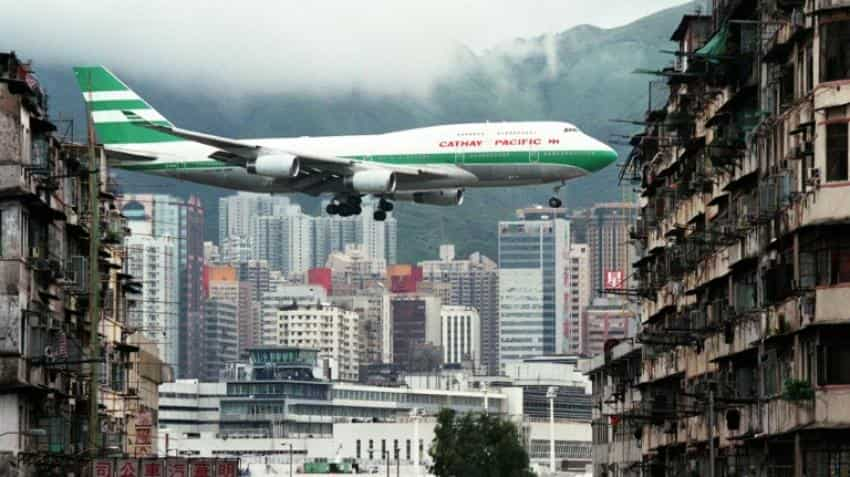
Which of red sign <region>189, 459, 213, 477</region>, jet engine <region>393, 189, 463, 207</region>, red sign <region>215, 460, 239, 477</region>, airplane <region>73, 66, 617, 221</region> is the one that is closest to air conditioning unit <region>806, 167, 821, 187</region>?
red sign <region>215, 460, 239, 477</region>

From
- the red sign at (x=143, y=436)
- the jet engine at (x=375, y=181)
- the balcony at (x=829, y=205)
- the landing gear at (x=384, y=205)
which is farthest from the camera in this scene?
the landing gear at (x=384, y=205)

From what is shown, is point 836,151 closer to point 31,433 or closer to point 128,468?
point 128,468

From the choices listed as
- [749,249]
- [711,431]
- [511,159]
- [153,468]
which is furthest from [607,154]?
[153,468]

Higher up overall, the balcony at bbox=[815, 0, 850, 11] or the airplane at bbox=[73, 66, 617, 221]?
the airplane at bbox=[73, 66, 617, 221]

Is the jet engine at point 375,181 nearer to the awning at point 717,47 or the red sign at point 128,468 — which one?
the awning at point 717,47

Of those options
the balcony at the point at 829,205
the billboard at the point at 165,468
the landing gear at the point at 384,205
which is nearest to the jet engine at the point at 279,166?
the landing gear at the point at 384,205

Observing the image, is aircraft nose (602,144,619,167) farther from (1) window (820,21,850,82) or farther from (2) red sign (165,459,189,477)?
(1) window (820,21,850,82)
